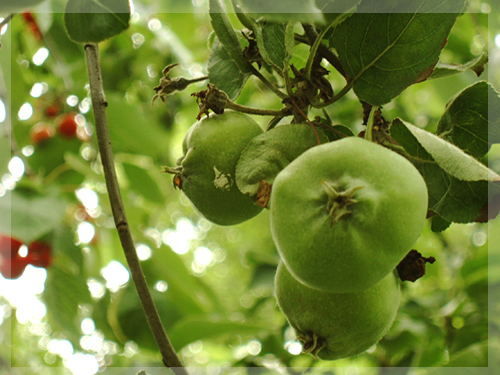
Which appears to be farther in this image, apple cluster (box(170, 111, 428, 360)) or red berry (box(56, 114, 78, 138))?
red berry (box(56, 114, 78, 138))

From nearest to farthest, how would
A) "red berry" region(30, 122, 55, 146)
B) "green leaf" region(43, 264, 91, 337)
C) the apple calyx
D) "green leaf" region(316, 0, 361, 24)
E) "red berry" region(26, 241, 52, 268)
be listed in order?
1. the apple calyx
2. "green leaf" region(316, 0, 361, 24)
3. "green leaf" region(43, 264, 91, 337)
4. "red berry" region(26, 241, 52, 268)
5. "red berry" region(30, 122, 55, 146)

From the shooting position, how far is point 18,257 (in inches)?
76.0

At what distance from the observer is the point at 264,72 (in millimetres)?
1085

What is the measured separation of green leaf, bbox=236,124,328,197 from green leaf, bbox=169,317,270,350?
33.2 inches

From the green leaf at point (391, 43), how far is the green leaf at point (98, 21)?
40cm

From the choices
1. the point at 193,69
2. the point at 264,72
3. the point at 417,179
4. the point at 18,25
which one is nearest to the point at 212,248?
the point at 193,69

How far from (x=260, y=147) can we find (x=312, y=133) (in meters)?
0.09

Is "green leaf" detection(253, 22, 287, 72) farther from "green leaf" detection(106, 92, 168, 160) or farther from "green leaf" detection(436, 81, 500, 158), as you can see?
"green leaf" detection(106, 92, 168, 160)

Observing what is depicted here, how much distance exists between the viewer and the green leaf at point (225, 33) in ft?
2.73

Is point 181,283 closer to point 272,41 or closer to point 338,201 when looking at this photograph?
point 272,41

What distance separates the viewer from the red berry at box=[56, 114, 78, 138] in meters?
2.18

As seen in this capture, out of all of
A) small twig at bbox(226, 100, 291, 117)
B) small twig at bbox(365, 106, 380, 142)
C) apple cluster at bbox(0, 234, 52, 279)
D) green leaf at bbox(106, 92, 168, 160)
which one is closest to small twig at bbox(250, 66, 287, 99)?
small twig at bbox(226, 100, 291, 117)

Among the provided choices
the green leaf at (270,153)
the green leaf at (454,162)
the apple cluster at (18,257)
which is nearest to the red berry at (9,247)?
the apple cluster at (18,257)

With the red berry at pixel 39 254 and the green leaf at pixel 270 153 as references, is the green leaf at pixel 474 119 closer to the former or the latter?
the green leaf at pixel 270 153
